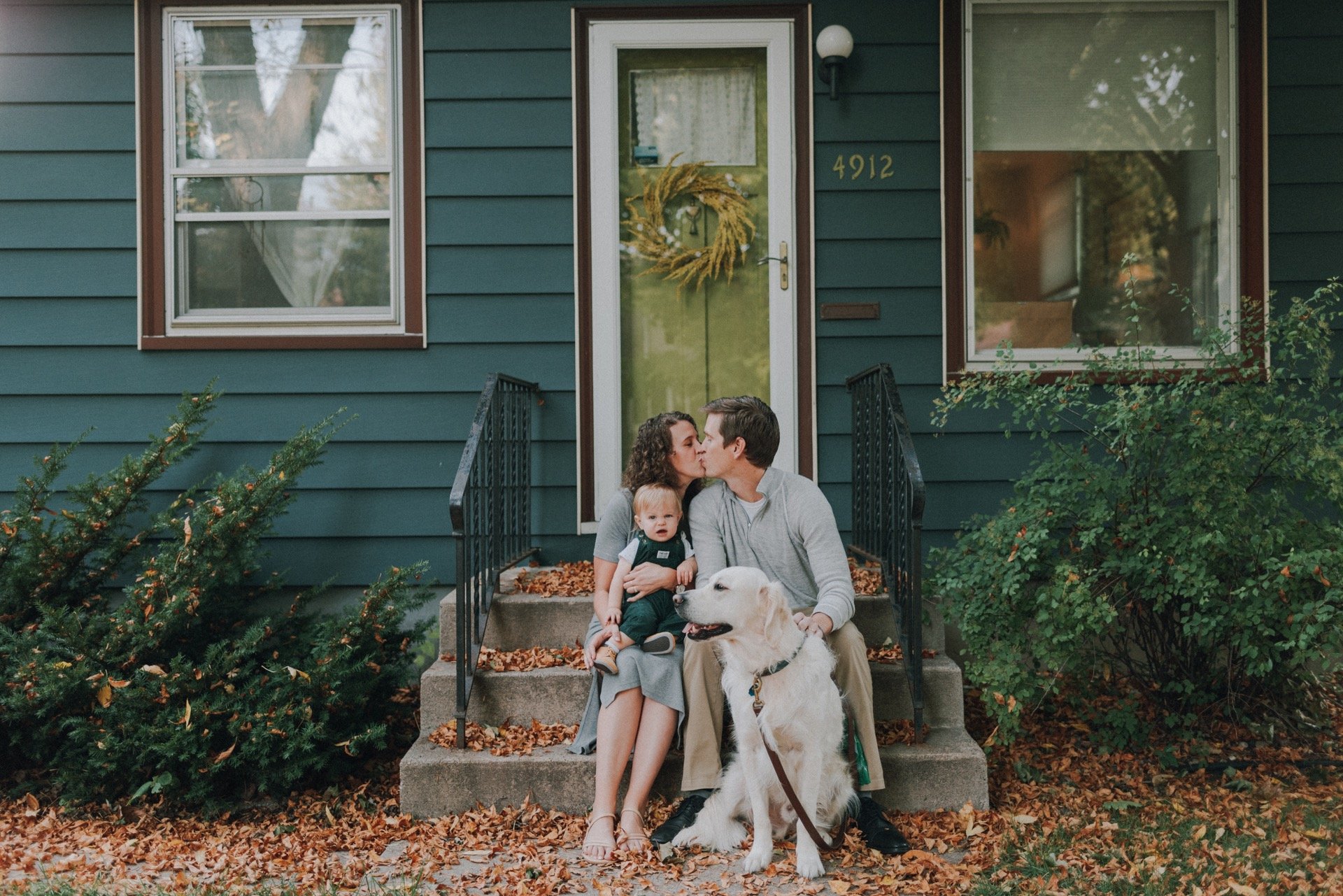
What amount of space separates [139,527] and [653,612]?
265 cm

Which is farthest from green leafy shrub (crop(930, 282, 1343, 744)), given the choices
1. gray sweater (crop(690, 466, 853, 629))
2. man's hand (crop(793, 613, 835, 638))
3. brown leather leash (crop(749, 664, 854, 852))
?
brown leather leash (crop(749, 664, 854, 852))

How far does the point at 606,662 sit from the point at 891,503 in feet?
4.00

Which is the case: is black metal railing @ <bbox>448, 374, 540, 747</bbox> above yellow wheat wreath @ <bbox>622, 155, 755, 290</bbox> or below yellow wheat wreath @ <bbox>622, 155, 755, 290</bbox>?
below

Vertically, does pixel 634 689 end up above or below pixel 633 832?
above

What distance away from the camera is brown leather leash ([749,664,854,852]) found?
9.08ft

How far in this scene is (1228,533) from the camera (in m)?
3.37

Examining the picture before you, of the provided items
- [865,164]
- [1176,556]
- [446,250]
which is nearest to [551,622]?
[446,250]

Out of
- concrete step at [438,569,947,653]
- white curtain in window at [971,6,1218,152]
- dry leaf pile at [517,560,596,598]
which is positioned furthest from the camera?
white curtain in window at [971,6,1218,152]

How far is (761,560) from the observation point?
3.31 m

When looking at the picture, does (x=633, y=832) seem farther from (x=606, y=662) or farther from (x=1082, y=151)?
(x=1082, y=151)

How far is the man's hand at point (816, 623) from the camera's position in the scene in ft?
9.64

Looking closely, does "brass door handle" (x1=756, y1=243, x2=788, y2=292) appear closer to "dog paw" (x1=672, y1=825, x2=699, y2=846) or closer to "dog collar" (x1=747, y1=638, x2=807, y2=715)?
"dog collar" (x1=747, y1=638, x2=807, y2=715)

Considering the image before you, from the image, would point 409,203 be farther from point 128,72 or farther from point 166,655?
point 166,655

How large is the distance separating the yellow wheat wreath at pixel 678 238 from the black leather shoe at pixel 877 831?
2.50 metres
